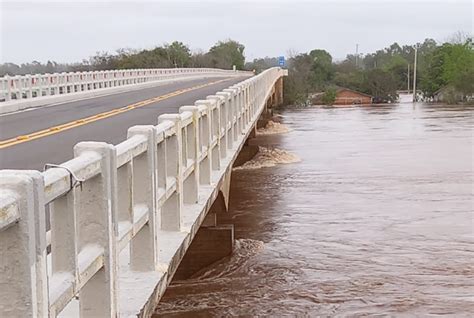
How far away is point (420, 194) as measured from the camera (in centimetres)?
2433

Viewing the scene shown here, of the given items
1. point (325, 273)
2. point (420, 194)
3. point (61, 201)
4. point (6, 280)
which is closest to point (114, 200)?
point (61, 201)

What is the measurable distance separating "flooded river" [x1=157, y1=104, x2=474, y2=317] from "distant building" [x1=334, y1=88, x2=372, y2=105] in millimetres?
70875

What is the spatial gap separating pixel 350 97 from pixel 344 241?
318 ft

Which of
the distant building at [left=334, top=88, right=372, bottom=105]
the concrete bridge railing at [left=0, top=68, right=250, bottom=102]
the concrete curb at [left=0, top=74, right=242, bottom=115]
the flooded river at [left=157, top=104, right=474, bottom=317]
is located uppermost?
the concrete bridge railing at [left=0, top=68, right=250, bottom=102]

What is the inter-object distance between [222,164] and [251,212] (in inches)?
347

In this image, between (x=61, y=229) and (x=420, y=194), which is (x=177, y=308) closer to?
(x=61, y=229)

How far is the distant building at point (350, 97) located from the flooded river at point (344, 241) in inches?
2790

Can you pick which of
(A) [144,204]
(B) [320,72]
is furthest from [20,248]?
(B) [320,72]

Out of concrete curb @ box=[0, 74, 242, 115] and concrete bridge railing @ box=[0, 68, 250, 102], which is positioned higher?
concrete bridge railing @ box=[0, 68, 250, 102]

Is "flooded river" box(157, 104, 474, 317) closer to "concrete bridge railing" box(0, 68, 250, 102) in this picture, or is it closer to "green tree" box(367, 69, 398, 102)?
"concrete bridge railing" box(0, 68, 250, 102)

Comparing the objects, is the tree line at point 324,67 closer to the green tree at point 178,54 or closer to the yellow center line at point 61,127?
the green tree at point 178,54

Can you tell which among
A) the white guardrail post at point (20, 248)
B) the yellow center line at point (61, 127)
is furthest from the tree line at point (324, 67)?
the white guardrail post at point (20, 248)

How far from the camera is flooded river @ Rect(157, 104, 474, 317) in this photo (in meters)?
13.3

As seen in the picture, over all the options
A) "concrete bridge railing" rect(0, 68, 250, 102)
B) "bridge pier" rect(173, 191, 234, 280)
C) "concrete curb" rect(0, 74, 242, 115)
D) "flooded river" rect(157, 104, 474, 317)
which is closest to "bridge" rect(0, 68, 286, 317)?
"bridge pier" rect(173, 191, 234, 280)
